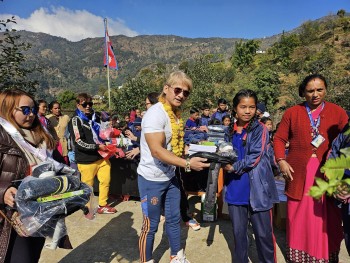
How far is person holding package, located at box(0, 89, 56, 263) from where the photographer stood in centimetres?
172

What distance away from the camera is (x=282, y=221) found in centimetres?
367

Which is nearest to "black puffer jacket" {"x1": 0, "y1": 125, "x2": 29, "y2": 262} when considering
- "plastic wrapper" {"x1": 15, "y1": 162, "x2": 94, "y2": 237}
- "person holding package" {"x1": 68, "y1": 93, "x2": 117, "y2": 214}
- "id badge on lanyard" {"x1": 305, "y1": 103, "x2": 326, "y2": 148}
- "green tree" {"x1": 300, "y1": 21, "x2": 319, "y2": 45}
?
"plastic wrapper" {"x1": 15, "y1": 162, "x2": 94, "y2": 237}

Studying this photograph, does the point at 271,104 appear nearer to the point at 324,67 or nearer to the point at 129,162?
the point at 324,67

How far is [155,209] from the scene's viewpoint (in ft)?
7.82

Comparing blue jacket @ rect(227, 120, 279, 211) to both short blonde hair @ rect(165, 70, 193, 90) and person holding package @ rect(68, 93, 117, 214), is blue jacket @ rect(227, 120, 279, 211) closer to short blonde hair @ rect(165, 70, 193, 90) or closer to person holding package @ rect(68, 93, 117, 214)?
short blonde hair @ rect(165, 70, 193, 90)

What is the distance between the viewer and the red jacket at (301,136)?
241 cm

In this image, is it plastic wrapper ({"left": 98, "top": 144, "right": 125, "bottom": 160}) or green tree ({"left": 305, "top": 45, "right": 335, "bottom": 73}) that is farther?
green tree ({"left": 305, "top": 45, "right": 335, "bottom": 73})

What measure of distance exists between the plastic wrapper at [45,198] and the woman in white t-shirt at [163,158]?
0.65m

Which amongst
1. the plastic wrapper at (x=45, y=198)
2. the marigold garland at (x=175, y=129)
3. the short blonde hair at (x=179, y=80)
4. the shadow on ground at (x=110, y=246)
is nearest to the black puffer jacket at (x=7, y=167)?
the plastic wrapper at (x=45, y=198)

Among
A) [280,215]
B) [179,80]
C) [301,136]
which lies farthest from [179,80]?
[280,215]

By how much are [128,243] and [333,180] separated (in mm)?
3188

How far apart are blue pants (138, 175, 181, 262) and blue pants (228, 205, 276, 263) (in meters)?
0.55

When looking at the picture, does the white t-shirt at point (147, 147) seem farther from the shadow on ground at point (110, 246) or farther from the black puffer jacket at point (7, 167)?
the shadow on ground at point (110, 246)

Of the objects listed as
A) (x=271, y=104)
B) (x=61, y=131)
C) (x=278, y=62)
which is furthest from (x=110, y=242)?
(x=278, y=62)
